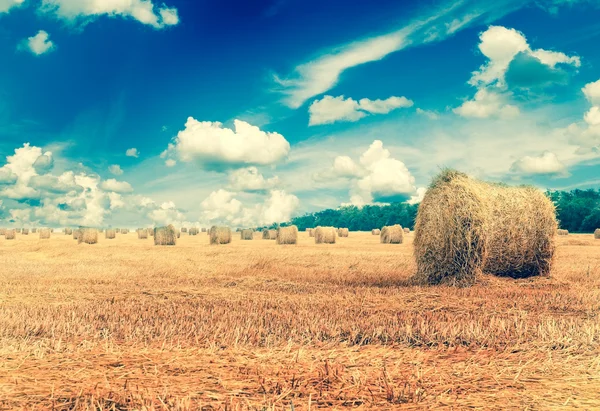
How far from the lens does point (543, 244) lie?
12117mm

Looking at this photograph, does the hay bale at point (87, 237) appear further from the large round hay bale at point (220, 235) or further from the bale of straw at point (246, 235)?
the bale of straw at point (246, 235)

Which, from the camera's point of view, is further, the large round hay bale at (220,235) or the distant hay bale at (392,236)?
the large round hay bale at (220,235)

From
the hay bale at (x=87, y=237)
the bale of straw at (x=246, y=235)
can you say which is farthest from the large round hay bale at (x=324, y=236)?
the hay bale at (x=87, y=237)

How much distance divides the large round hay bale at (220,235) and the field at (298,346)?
21.4m

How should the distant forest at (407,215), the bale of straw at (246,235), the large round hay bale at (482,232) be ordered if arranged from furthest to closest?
the distant forest at (407,215) → the bale of straw at (246,235) → the large round hay bale at (482,232)

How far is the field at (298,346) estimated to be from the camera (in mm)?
3730

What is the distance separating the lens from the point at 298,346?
539 centimetres

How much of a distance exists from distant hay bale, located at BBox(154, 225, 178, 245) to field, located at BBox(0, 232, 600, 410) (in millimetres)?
19521

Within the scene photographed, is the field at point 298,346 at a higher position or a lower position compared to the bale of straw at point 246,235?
lower

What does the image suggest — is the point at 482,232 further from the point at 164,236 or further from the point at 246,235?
the point at 246,235

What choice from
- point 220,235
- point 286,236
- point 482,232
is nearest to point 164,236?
point 220,235

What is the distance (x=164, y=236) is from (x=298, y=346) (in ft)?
88.3

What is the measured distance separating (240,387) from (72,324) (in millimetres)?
3794

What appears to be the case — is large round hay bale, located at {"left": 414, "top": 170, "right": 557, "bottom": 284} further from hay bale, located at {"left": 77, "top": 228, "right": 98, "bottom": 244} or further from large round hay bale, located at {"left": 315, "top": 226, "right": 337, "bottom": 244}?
hay bale, located at {"left": 77, "top": 228, "right": 98, "bottom": 244}
